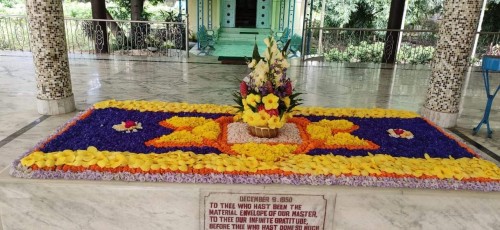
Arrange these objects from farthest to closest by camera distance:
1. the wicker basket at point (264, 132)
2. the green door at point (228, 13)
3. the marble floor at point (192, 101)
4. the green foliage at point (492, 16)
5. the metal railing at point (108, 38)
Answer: the green door at point (228, 13) < the green foliage at point (492, 16) < the metal railing at point (108, 38) < the wicker basket at point (264, 132) < the marble floor at point (192, 101)

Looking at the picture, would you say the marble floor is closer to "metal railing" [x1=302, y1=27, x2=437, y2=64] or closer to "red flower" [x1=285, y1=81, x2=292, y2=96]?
"red flower" [x1=285, y1=81, x2=292, y2=96]

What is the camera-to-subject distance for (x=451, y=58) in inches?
162

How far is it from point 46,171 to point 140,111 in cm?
136

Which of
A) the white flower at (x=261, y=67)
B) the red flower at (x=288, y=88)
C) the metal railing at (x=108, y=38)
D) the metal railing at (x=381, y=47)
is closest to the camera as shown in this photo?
the white flower at (x=261, y=67)

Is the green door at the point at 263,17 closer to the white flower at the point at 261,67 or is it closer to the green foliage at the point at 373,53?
the green foliage at the point at 373,53

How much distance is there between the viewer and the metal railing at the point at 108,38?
9.54 m

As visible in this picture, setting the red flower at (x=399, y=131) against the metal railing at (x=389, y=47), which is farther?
the metal railing at (x=389, y=47)

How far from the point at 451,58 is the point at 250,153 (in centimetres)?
272

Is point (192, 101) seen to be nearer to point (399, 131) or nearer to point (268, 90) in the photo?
point (268, 90)

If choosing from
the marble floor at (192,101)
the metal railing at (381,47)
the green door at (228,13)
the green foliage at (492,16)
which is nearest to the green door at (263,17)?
the green door at (228,13)

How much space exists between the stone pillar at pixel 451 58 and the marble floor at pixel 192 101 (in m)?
0.30

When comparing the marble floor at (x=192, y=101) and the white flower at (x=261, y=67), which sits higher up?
the white flower at (x=261, y=67)

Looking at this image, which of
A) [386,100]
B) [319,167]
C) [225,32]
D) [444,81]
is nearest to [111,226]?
[319,167]

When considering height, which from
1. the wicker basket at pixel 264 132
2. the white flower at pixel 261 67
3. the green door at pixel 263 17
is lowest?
the wicker basket at pixel 264 132
